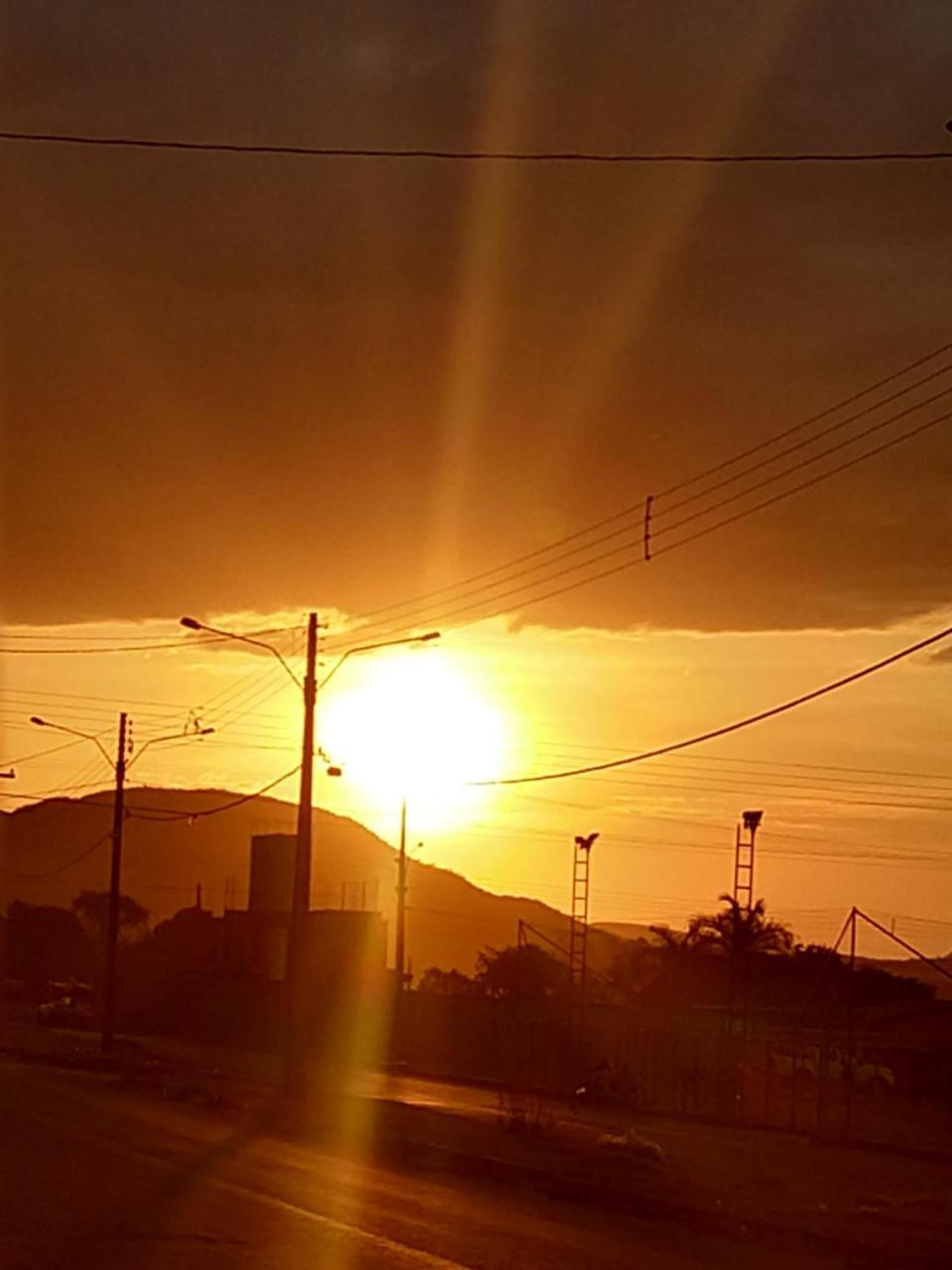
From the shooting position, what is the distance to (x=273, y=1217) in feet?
60.4

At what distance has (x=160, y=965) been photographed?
102 metres

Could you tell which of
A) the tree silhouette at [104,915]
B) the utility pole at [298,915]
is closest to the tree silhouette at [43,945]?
the tree silhouette at [104,915]

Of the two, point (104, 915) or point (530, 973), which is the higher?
point (104, 915)

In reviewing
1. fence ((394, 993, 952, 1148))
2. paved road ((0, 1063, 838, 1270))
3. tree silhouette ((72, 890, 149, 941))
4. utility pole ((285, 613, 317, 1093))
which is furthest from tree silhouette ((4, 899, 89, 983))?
paved road ((0, 1063, 838, 1270))

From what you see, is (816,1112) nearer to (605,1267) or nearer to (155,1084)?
(155,1084)

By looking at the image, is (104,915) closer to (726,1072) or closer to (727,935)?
(727,935)

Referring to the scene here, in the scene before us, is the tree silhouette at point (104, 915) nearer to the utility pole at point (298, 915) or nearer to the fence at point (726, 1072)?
the fence at point (726, 1072)

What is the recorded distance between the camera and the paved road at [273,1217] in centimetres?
1562

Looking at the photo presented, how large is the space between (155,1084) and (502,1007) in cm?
2161

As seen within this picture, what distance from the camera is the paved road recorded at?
51.3ft

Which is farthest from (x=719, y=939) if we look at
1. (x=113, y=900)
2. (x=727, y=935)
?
(x=113, y=900)

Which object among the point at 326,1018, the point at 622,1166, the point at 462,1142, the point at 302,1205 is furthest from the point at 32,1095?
the point at 326,1018

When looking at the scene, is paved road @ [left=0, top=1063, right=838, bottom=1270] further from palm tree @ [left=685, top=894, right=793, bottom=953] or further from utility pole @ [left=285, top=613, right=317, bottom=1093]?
palm tree @ [left=685, top=894, right=793, bottom=953]

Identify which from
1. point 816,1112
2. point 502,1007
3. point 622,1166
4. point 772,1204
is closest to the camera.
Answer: point 772,1204
